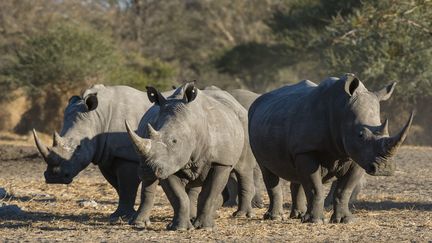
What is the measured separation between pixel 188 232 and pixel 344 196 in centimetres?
182

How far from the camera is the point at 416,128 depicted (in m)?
30.9

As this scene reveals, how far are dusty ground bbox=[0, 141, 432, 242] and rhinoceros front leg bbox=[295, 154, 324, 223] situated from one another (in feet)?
0.65

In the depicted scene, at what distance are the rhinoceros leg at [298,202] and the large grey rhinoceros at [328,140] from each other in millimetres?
36

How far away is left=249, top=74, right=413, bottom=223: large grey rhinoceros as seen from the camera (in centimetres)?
1020

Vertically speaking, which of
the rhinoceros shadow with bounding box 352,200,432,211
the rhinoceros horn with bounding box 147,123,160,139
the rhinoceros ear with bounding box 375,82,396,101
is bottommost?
the rhinoceros shadow with bounding box 352,200,432,211

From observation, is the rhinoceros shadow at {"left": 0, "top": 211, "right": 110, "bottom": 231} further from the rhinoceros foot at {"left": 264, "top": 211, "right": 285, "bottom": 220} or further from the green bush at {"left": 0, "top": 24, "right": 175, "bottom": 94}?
the green bush at {"left": 0, "top": 24, "right": 175, "bottom": 94}

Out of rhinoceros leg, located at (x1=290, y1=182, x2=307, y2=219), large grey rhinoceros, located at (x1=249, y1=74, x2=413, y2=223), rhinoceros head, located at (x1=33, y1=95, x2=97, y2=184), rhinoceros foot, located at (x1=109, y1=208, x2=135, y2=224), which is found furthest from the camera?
rhinoceros leg, located at (x1=290, y1=182, x2=307, y2=219)

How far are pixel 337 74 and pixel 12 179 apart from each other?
1553cm

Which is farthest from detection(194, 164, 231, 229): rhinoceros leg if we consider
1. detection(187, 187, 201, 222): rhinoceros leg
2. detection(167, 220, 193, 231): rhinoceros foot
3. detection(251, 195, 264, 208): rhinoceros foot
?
detection(251, 195, 264, 208): rhinoceros foot

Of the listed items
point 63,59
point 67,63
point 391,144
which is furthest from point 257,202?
point 63,59

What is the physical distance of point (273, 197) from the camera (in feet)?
39.3

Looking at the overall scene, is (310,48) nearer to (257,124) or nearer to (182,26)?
(182,26)

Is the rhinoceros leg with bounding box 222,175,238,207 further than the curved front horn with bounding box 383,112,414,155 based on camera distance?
Yes

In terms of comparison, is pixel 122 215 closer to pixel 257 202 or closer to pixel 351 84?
pixel 257 202
